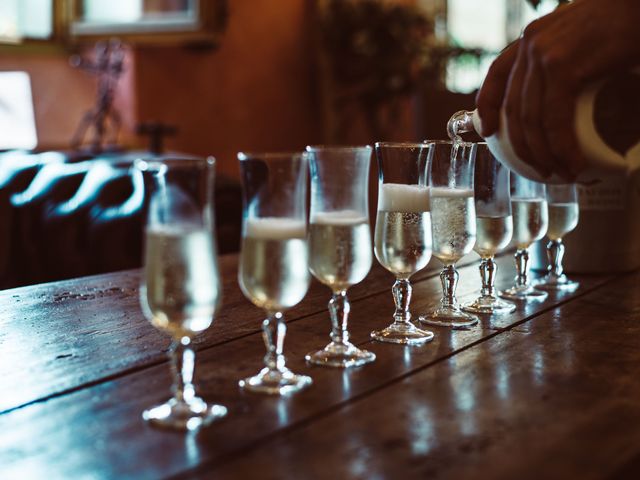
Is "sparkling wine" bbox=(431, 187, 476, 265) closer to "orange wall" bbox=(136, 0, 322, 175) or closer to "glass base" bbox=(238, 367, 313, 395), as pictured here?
"glass base" bbox=(238, 367, 313, 395)

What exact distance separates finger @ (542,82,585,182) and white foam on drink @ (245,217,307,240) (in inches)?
12.8

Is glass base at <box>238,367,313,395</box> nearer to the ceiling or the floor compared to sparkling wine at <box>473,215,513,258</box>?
nearer to the floor

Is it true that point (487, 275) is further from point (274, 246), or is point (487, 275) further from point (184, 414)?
point (184, 414)

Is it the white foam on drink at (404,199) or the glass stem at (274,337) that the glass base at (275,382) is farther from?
Result: the white foam on drink at (404,199)

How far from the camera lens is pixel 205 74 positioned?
510cm

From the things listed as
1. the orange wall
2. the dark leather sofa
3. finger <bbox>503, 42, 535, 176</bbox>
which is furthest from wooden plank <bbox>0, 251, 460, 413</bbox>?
the orange wall

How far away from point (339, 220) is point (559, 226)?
0.77 meters

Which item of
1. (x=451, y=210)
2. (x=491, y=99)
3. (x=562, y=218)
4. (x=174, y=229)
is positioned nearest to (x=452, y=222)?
(x=451, y=210)

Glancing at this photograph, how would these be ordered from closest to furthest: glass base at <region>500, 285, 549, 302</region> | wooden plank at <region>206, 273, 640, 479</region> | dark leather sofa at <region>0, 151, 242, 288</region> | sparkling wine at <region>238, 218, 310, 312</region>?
wooden plank at <region>206, 273, 640, 479</region>
sparkling wine at <region>238, 218, 310, 312</region>
glass base at <region>500, 285, 549, 302</region>
dark leather sofa at <region>0, 151, 242, 288</region>

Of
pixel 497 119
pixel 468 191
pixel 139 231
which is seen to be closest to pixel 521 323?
pixel 468 191

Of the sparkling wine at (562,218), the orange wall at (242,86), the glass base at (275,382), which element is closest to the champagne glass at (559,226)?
the sparkling wine at (562,218)

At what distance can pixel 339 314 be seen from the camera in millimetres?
1186

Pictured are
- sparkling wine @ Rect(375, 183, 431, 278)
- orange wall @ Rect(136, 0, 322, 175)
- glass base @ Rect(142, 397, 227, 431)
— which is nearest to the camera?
glass base @ Rect(142, 397, 227, 431)

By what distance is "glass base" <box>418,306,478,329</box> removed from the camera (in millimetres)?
1378
